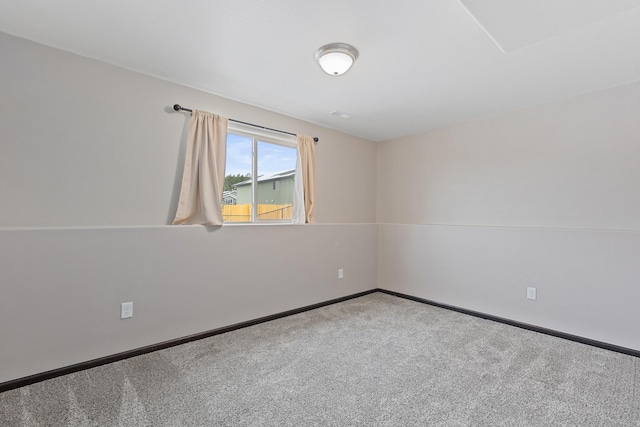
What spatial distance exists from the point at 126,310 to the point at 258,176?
1.81 meters

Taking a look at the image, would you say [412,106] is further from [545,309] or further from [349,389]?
[349,389]

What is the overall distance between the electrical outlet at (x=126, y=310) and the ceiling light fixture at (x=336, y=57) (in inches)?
92.8

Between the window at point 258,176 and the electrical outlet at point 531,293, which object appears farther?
the window at point 258,176

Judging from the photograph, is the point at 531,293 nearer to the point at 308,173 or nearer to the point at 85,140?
the point at 308,173

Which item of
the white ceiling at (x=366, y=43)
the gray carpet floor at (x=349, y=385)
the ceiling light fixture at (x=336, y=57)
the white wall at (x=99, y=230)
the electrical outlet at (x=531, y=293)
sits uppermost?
the white ceiling at (x=366, y=43)

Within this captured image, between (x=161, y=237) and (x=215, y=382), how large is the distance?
4.05 feet

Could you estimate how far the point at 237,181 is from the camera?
3.32 metres

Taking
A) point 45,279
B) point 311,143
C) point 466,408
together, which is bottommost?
point 466,408

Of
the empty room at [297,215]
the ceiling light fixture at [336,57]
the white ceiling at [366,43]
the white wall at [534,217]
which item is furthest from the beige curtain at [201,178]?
the white wall at [534,217]

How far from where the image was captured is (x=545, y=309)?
9.80 feet

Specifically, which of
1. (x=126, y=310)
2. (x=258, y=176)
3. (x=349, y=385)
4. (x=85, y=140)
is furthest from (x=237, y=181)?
(x=349, y=385)

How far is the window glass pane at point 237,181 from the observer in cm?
323

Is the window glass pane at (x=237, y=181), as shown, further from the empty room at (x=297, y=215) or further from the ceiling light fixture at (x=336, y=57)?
the ceiling light fixture at (x=336, y=57)

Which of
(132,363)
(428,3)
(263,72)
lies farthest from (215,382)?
(428,3)
